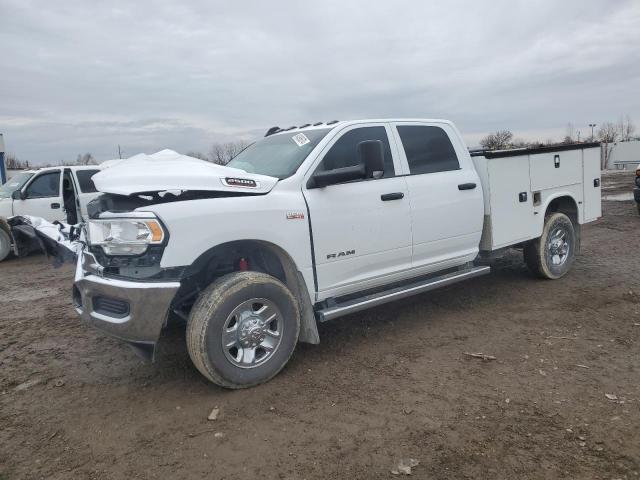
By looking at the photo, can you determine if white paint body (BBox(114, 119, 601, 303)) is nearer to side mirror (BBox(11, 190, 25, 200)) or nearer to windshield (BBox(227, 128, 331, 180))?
windshield (BBox(227, 128, 331, 180))

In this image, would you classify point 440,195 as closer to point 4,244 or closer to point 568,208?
point 568,208

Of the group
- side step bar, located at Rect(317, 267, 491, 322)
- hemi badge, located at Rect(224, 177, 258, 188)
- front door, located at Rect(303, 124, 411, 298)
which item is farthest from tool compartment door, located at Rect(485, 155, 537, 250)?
hemi badge, located at Rect(224, 177, 258, 188)

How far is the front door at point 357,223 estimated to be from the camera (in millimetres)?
4234

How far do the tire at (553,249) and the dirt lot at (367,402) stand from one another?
781 millimetres

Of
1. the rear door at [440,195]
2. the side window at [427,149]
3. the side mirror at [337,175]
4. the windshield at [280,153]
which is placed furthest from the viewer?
the side window at [427,149]

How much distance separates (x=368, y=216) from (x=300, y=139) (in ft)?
3.21

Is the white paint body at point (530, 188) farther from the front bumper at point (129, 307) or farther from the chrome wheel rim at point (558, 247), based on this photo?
the front bumper at point (129, 307)

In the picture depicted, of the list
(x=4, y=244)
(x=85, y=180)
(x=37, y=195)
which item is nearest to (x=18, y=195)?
(x=37, y=195)

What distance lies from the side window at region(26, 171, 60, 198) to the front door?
8220 millimetres


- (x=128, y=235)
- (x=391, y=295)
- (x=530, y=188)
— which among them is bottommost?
(x=391, y=295)

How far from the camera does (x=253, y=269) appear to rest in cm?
427

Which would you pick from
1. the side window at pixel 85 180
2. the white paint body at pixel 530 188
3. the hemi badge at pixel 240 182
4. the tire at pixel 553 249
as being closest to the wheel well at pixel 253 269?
the hemi badge at pixel 240 182

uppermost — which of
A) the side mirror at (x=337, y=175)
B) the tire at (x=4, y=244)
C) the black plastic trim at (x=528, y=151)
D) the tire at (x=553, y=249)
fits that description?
the black plastic trim at (x=528, y=151)

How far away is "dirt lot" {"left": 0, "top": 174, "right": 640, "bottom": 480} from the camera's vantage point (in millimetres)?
2906
